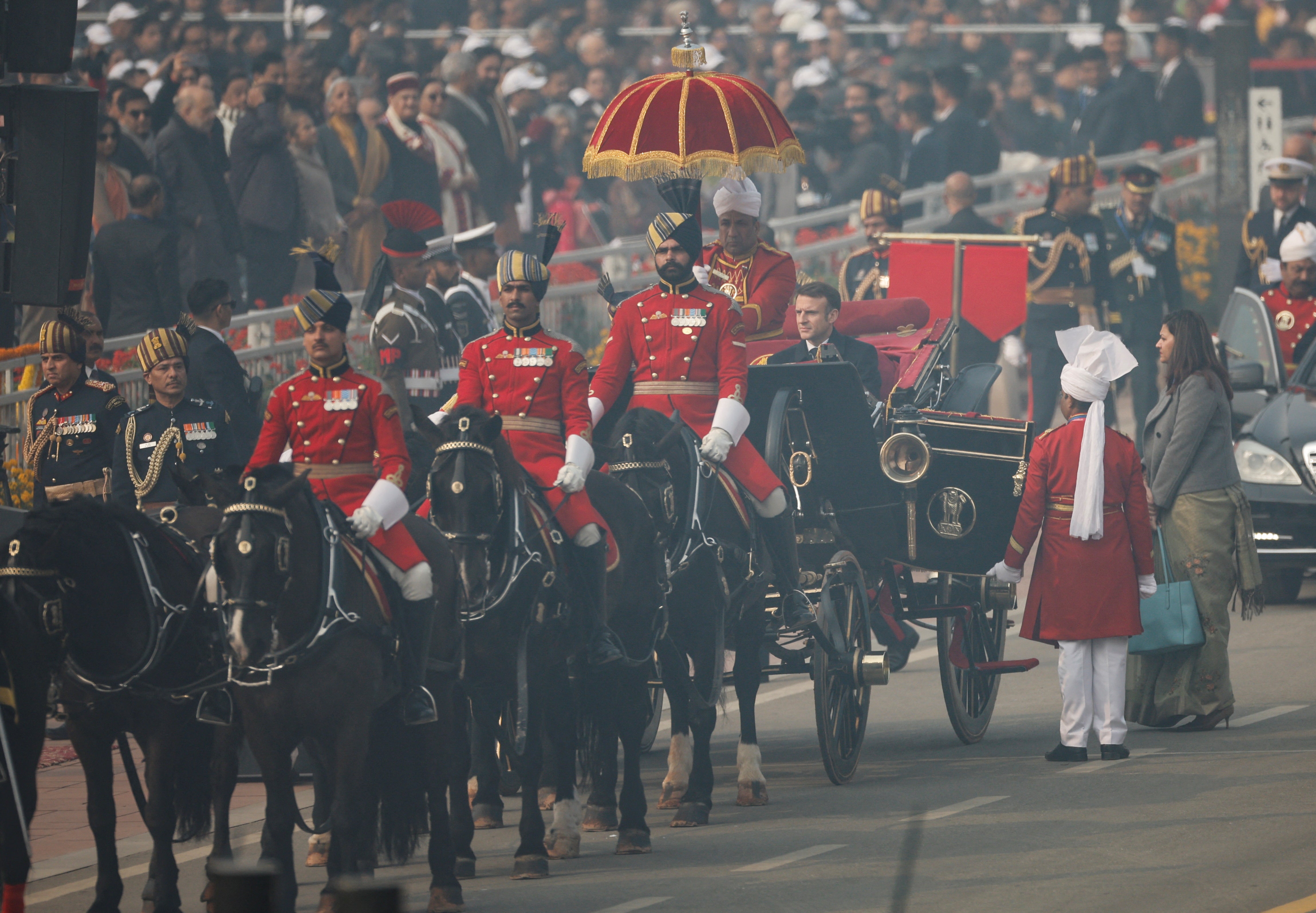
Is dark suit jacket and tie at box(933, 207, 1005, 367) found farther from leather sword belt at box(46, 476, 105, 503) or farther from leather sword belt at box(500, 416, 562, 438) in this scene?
leather sword belt at box(500, 416, 562, 438)

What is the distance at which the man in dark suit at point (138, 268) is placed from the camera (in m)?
15.1

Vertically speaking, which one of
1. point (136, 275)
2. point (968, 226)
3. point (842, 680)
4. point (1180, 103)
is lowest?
point (842, 680)

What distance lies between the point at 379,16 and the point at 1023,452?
1398 cm

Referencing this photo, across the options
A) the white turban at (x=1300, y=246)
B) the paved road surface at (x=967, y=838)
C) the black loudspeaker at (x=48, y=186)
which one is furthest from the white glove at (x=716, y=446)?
the white turban at (x=1300, y=246)

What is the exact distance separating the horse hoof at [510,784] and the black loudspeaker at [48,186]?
511 cm

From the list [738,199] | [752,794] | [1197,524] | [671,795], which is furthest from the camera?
[738,199]

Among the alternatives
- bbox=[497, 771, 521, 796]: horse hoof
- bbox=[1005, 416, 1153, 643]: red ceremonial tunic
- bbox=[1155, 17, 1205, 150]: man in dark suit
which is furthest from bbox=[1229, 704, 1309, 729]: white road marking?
bbox=[1155, 17, 1205, 150]: man in dark suit

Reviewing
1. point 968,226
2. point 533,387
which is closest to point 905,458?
point 533,387

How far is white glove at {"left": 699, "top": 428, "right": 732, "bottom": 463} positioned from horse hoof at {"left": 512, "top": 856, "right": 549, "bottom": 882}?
93.2 inches

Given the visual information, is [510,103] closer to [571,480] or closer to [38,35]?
[571,480]

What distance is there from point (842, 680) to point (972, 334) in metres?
8.72

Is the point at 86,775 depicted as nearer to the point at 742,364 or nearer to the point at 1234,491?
the point at 742,364

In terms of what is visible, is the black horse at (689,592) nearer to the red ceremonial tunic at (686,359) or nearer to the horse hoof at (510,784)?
the red ceremonial tunic at (686,359)

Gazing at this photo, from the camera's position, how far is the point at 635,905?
865cm
